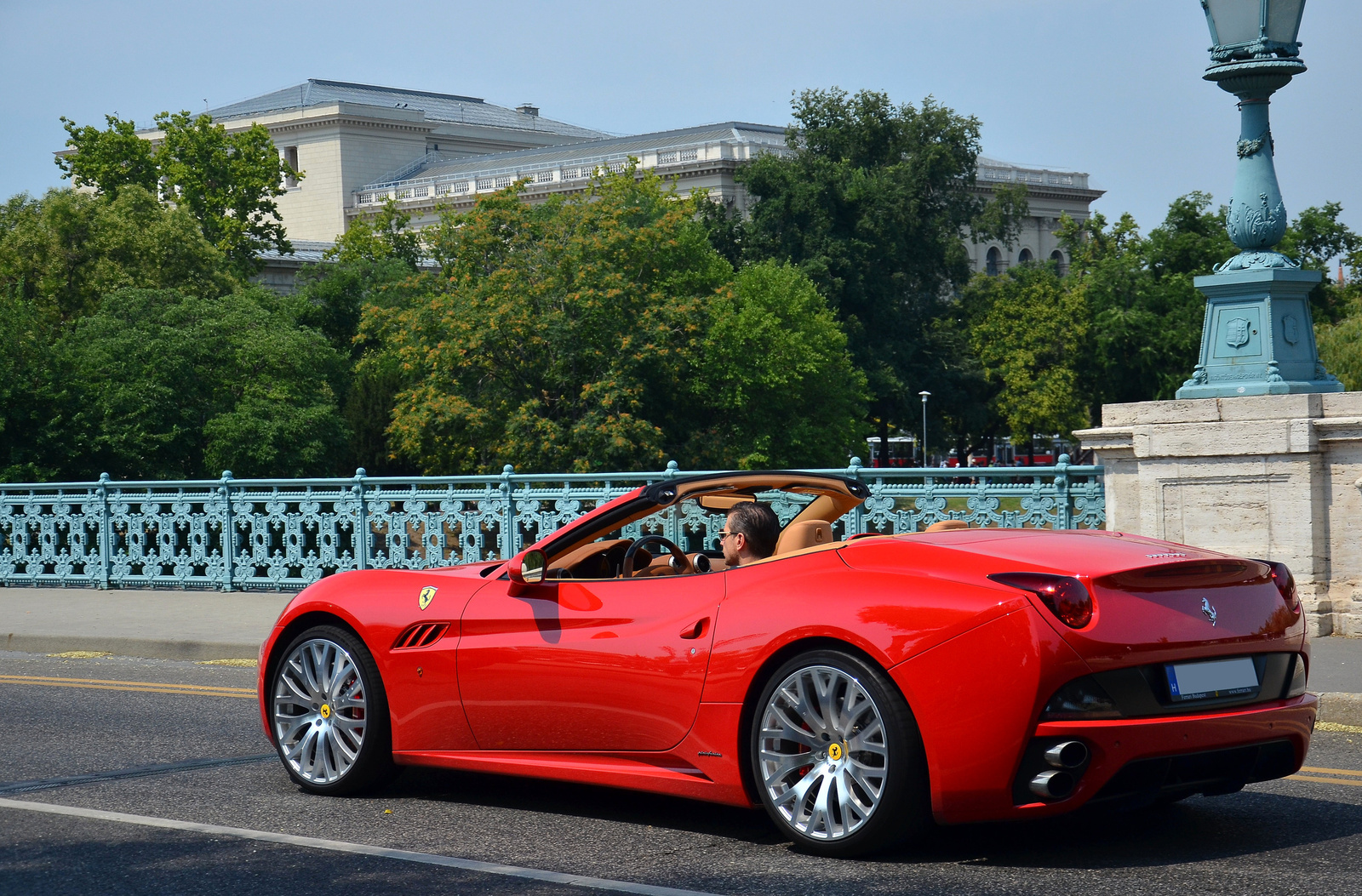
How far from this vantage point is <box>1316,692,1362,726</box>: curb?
8414 mm

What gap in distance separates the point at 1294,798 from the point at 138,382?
115ft

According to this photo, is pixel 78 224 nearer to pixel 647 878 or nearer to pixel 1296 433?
pixel 1296 433

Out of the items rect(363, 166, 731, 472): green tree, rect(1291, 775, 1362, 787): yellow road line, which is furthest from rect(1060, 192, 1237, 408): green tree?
rect(1291, 775, 1362, 787): yellow road line

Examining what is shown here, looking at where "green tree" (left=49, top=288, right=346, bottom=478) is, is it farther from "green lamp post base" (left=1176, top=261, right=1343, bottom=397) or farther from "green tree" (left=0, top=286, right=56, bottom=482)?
"green lamp post base" (left=1176, top=261, right=1343, bottom=397)

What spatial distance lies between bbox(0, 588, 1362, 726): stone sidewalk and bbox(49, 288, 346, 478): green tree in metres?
17.3

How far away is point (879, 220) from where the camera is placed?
69.9 meters

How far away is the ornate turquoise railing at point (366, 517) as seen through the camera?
12.8m

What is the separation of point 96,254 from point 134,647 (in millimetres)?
43292

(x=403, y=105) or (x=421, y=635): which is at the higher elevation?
(x=403, y=105)

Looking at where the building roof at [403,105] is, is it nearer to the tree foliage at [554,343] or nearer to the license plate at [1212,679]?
the tree foliage at [554,343]

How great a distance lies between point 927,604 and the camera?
17.1ft

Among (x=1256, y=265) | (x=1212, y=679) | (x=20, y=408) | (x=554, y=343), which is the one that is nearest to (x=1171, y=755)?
(x=1212, y=679)

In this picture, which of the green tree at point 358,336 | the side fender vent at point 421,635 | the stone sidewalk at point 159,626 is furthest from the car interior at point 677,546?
the green tree at point 358,336

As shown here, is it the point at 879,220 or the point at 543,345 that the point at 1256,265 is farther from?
the point at 879,220
